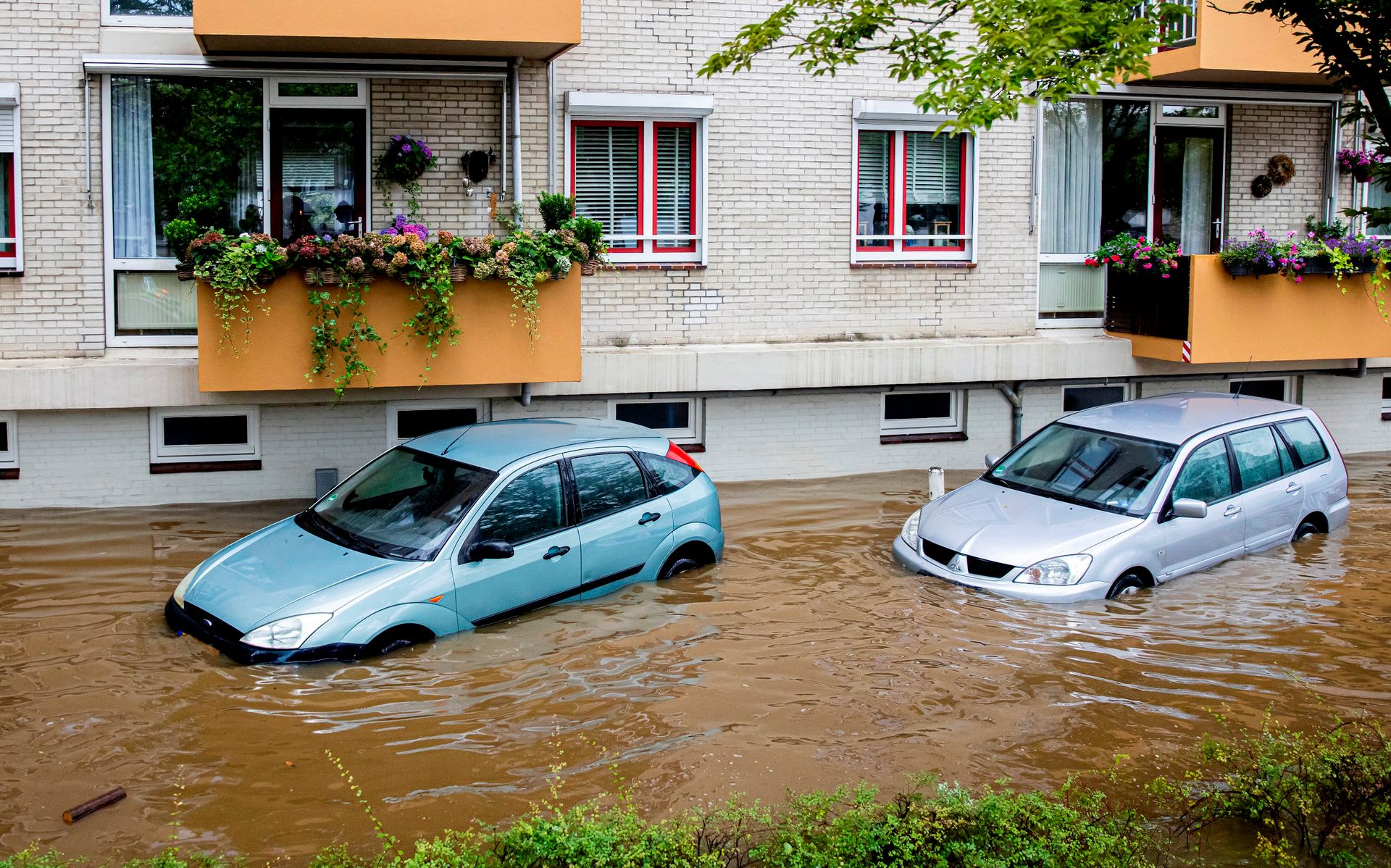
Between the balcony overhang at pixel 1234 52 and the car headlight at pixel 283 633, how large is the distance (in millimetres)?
11630

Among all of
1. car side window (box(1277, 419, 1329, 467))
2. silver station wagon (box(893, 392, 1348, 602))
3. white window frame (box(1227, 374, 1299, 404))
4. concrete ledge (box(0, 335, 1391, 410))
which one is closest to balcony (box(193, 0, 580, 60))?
concrete ledge (box(0, 335, 1391, 410))

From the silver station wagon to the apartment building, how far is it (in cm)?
305

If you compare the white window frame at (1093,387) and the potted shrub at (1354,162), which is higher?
the potted shrub at (1354,162)

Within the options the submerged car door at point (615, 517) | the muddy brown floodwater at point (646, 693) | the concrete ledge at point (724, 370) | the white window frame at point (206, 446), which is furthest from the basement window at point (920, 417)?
the white window frame at point (206, 446)

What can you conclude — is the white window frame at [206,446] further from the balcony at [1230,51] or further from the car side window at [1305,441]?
the balcony at [1230,51]

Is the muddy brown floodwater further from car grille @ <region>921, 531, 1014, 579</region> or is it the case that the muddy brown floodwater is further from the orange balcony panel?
the orange balcony panel

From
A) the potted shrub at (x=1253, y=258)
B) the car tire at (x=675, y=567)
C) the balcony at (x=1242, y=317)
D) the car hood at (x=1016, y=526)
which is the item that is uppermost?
the potted shrub at (x=1253, y=258)

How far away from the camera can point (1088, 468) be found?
10.4 meters

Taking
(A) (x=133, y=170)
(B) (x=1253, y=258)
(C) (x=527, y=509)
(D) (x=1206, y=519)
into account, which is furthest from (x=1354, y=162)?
(A) (x=133, y=170)

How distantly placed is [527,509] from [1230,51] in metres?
10.4

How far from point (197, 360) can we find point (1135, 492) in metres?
8.59

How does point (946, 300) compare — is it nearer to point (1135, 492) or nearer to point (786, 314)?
point (786, 314)

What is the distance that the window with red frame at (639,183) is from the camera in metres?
13.3

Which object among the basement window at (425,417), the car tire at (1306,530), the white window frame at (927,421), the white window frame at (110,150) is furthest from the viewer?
the white window frame at (927,421)
